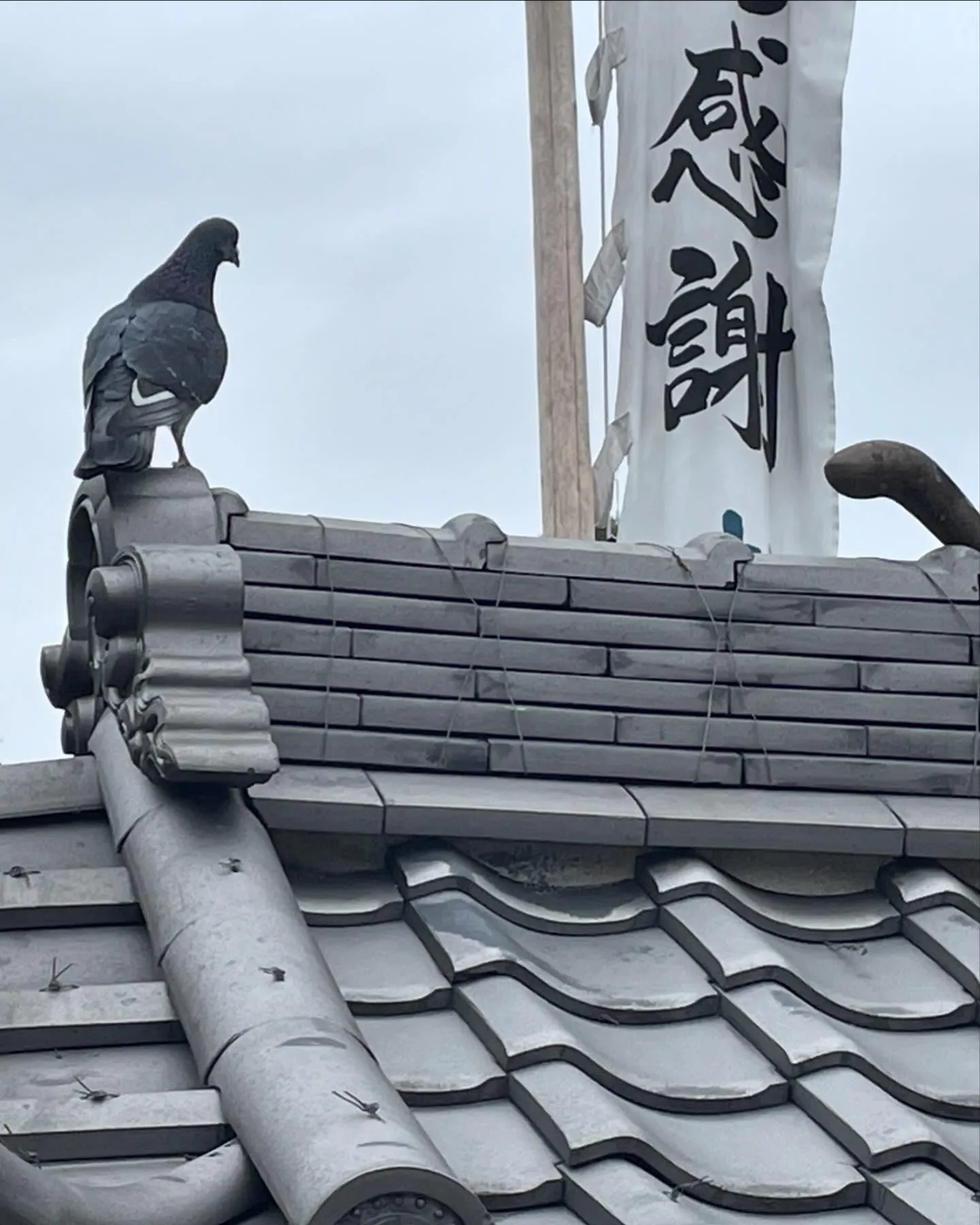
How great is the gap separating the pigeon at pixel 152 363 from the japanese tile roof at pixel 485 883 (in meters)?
Result: 0.11

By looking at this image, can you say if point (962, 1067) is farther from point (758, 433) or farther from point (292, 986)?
point (758, 433)

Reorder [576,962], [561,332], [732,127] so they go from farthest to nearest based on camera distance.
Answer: [561,332], [732,127], [576,962]

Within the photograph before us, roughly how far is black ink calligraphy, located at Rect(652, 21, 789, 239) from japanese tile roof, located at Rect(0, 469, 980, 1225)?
2867 millimetres

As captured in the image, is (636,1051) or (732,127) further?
(732,127)

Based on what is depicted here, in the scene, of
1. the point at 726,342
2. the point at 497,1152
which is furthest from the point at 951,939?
the point at 726,342

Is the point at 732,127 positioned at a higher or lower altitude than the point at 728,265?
higher

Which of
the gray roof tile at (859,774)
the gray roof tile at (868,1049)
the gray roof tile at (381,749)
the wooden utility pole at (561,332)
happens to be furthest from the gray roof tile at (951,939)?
the wooden utility pole at (561,332)

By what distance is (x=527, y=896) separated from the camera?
4020mm

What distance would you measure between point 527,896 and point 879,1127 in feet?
2.95

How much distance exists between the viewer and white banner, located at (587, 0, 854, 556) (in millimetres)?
7035

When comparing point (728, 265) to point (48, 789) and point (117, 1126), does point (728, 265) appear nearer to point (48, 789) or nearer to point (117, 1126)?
point (48, 789)

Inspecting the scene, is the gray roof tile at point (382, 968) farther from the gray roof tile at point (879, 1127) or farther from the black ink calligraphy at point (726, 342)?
the black ink calligraphy at point (726, 342)

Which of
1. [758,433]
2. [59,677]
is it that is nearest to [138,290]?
[59,677]

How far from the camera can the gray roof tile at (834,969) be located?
12.5 ft
